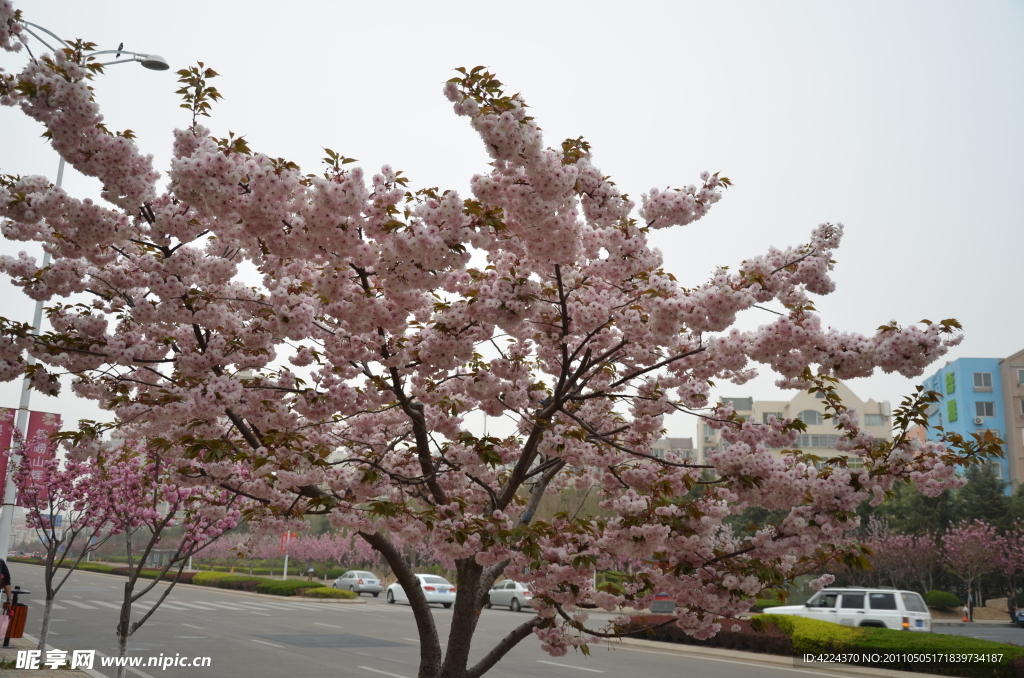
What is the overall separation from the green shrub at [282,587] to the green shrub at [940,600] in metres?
31.5

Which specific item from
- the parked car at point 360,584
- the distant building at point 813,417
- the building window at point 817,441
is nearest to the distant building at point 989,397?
the distant building at point 813,417

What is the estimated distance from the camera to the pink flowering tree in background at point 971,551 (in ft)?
124

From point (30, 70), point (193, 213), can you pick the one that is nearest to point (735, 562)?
point (193, 213)

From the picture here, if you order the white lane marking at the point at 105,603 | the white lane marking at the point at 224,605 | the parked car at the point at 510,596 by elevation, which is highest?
the parked car at the point at 510,596

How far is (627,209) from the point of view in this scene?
530 cm

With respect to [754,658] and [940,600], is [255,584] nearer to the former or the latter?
[754,658]

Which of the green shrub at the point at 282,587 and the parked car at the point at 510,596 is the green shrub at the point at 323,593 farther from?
the parked car at the point at 510,596

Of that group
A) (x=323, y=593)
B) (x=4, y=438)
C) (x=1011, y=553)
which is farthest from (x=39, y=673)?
(x=1011, y=553)

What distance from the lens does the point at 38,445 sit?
12.2m

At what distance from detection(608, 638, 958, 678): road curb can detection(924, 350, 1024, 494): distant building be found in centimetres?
5340

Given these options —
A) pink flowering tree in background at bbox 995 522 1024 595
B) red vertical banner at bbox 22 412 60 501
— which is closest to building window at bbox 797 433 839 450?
pink flowering tree in background at bbox 995 522 1024 595

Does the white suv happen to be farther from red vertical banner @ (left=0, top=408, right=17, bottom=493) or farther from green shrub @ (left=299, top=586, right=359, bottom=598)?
green shrub @ (left=299, top=586, right=359, bottom=598)

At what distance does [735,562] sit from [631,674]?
9.90 meters

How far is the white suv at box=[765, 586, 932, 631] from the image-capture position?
57.5 ft
